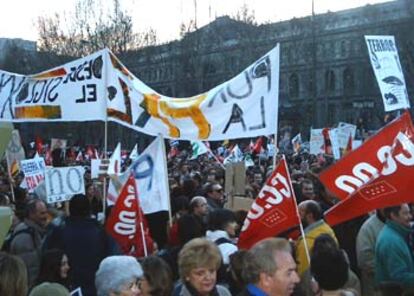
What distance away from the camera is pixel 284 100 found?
228ft

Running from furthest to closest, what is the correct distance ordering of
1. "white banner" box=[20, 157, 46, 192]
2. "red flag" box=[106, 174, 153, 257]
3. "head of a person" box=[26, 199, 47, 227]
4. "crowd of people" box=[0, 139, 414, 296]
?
"white banner" box=[20, 157, 46, 192]
"head of a person" box=[26, 199, 47, 227]
"red flag" box=[106, 174, 153, 257]
"crowd of people" box=[0, 139, 414, 296]

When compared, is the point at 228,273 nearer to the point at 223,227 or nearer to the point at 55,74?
the point at 223,227

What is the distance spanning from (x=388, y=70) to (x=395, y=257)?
5.60 metres

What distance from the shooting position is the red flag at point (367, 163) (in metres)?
5.85

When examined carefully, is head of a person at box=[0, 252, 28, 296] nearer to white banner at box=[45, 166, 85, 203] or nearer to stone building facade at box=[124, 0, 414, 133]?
white banner at box=[45, 166, 85, 203]

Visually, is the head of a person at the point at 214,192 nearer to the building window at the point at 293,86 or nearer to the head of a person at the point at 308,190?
the head of a person at the point at 308,190

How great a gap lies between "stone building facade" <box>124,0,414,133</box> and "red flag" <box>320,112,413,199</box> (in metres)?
42.2

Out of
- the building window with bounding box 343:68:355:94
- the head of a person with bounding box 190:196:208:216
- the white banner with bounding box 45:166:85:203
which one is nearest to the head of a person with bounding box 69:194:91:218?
the head of a person with bounding box 190:196:208:216

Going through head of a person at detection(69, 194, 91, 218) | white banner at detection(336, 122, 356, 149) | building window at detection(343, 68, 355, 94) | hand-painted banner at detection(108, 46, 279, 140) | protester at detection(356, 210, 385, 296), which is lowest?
protester at detection(356, 210, 385, 296)

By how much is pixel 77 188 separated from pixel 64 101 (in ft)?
5.50

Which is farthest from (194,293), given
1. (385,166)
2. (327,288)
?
(385,166)

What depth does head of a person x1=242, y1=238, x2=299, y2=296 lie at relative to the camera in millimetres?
3939

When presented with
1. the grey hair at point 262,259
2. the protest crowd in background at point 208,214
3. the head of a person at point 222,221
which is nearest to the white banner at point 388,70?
the protest crowd in background at point 208,214

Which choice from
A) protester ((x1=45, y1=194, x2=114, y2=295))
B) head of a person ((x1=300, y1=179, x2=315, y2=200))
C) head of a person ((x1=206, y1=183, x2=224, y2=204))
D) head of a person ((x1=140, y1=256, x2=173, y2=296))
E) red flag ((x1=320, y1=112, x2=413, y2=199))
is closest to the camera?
head of a person ((x1=140, y1=256, x2=173, y2=296))
